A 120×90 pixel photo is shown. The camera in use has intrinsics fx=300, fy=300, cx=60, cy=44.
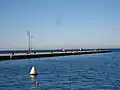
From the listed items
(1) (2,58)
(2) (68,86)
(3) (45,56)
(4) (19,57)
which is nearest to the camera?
(2) (68,86)

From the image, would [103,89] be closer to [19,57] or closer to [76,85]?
[76,85]

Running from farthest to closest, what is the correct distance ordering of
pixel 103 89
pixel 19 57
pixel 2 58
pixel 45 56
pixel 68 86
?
pixel 45 56, pixel 19 57, pixel 2 58, pixel 68 86, pixel 103 89

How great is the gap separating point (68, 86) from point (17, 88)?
6.93 metres

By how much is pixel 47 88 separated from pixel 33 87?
7.39ft

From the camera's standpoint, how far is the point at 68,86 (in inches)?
1619

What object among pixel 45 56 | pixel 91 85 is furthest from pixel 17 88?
pixel 45 56

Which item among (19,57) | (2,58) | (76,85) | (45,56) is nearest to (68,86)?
(76,85)

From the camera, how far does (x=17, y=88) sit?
39.7 metres

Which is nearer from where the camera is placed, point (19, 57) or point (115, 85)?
point (115, 85)

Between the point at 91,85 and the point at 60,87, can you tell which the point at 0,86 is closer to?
the point at 60,87

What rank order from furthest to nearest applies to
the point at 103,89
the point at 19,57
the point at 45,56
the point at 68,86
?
1. the point at 45,56
2. the point at 19,57
3. the point at 68,86
4. the point at 103,89

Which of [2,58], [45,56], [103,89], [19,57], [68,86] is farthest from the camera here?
[45,56]

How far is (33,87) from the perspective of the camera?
40.4 metres

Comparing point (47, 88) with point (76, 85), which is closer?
point (47, 88)
